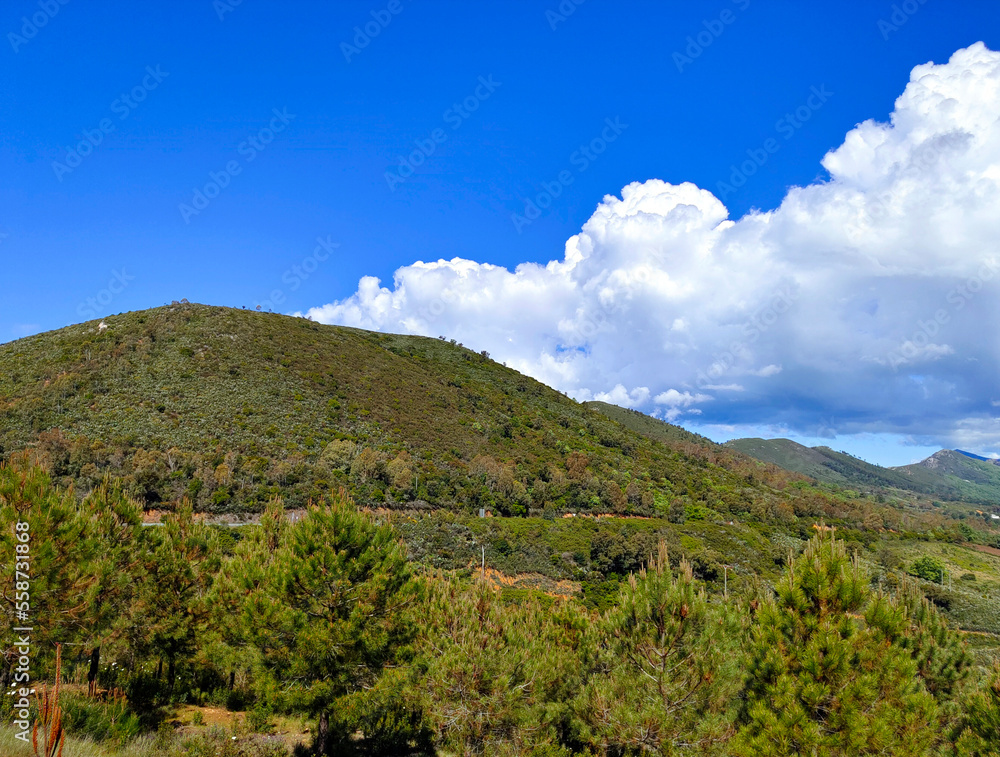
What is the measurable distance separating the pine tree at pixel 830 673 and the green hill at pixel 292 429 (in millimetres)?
36764

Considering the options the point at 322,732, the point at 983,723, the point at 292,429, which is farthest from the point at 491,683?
the point at 292,429

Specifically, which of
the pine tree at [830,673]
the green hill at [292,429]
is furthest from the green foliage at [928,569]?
the pine tree at [830,673]

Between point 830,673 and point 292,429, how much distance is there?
49.3m

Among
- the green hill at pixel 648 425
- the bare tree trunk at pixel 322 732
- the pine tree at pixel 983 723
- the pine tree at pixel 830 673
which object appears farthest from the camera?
the green hill at pixel 648 425

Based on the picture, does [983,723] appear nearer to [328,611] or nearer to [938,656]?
[938,656]

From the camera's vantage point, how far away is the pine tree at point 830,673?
740cm

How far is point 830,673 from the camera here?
766 cm

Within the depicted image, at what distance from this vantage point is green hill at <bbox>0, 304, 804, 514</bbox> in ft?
132

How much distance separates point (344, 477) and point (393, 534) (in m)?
36.5

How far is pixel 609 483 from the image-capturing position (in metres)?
58.2

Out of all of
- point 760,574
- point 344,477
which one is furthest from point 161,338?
point 760,574

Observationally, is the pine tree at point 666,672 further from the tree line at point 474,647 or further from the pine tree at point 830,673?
the pine tree at point 830,673

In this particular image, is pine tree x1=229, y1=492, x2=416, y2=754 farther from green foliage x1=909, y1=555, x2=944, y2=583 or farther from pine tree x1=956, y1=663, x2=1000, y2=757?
green foliage x1=909, y1=555, x2=944, y2=583

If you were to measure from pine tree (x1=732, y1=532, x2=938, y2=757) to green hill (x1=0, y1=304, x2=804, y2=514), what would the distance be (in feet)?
121
